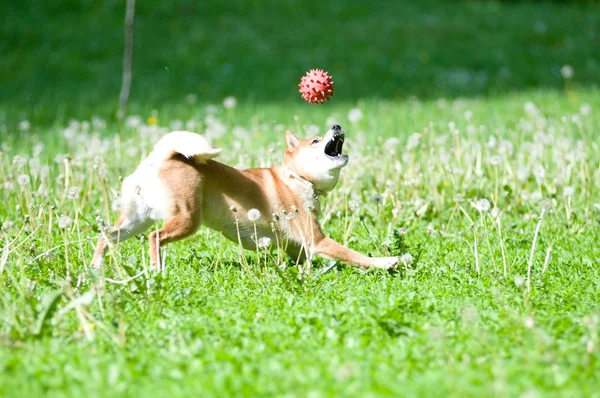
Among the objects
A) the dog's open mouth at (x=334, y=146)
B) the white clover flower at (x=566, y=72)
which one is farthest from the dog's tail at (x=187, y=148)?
the white clover flower at (x=566, y=72)

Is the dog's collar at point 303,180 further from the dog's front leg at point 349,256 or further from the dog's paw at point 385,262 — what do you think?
the dog's paw at point 385,262

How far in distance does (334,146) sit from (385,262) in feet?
2.40

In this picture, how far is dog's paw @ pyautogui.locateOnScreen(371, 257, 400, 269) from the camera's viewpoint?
456 cm

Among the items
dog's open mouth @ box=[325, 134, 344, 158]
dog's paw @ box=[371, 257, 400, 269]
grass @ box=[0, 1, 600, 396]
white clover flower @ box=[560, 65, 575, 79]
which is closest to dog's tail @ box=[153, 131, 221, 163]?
grass @ box=[0, 1, 600, 396]

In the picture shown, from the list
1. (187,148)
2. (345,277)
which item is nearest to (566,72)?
(345,277)

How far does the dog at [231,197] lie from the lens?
14.7 ft

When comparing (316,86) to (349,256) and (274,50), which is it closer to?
(349,256)

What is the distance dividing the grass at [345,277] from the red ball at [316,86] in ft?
2.26

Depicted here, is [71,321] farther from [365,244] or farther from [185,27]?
[185,27]

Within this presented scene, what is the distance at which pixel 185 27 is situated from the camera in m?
16.5

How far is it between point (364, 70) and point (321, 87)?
9576 mm

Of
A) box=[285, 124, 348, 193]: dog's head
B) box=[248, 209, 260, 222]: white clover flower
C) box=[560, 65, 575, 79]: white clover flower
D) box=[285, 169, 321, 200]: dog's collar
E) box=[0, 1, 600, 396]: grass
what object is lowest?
box=[0, 1, 600, 396]: grass

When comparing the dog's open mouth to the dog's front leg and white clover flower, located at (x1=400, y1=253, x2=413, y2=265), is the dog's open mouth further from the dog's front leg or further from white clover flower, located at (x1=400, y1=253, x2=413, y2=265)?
white clover flower, located at (x1=400, y1=253, x2=413, y2=265)

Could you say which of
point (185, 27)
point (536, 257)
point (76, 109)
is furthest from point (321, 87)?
point (185, 27)
